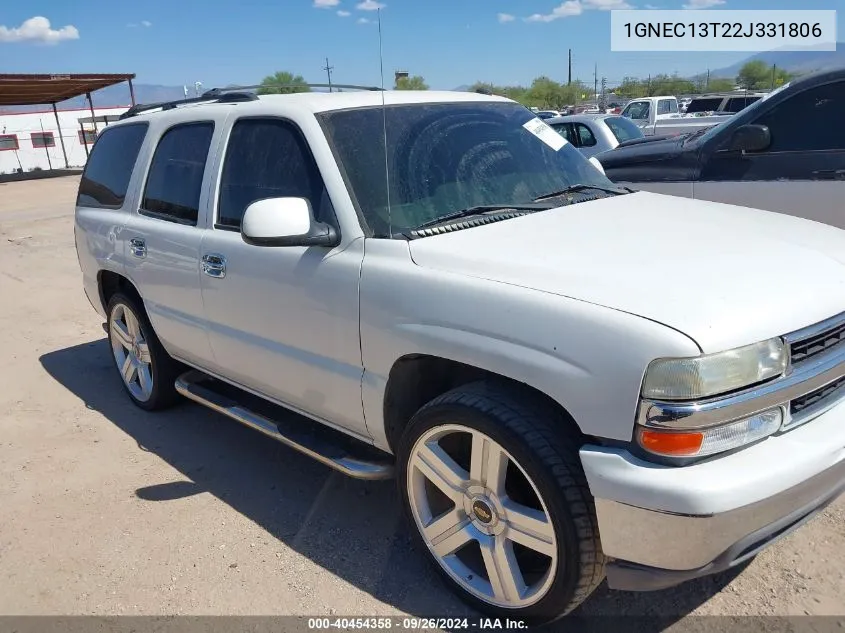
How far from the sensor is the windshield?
2.88 metres

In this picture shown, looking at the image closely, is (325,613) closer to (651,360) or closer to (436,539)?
(436,539)

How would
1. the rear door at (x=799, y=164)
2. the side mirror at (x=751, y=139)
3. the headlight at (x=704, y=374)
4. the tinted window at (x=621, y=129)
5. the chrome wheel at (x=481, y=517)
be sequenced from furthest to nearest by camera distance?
1. the tinted window at (x=621, y=129)
2. the side mirror at (x=751, y=139)
3. the rear door at (x=799, y=164)
4. the chrome wheel at (x=481, y=517)
5. the headlight at (x=704, y=374)

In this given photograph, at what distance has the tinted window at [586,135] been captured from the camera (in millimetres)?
11625

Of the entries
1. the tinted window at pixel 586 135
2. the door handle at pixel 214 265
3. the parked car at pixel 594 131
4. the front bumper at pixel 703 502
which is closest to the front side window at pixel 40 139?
the parked car at pixel 594 131

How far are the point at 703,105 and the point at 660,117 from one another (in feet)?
10.8

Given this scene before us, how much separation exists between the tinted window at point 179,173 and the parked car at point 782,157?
3.61 meters

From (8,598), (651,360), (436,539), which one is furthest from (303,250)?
(8,598)

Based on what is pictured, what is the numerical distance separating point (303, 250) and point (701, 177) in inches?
141

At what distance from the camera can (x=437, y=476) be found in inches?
101

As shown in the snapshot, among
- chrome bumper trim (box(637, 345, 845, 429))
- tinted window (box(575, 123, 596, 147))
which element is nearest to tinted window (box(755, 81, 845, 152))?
chrome bumper trim (box(637, 345, 845, 429))

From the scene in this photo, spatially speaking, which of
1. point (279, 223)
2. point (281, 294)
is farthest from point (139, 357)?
point (279, 223)

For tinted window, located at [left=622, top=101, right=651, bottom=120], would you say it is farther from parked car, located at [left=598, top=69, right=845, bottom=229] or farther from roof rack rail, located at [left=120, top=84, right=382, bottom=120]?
roof rack rail, located at [left=120, top=84, right=382, bottom=120]

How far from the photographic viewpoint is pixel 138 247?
13.4 ft

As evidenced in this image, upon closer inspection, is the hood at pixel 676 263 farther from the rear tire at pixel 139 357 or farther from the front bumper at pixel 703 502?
the rear tire at pixel 139 357
